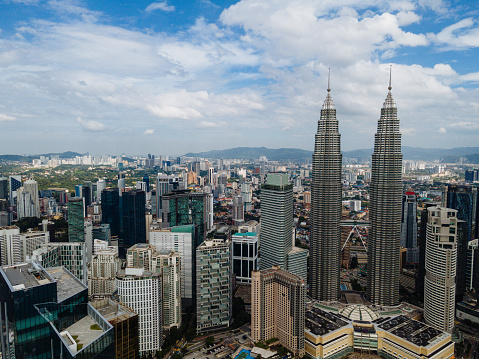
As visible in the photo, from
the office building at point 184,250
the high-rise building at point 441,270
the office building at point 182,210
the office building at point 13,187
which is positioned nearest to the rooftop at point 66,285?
the office building at point 184,250

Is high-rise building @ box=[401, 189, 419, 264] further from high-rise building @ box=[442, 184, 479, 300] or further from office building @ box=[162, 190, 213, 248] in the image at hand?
office building @ box=[162, 190, 213, 248]

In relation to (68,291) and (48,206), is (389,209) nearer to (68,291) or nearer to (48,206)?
(68,291)

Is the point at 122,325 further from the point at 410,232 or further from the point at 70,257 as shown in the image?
the point at 410,232

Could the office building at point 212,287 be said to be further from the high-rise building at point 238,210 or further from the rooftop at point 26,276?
the high-rise building at point 238,210

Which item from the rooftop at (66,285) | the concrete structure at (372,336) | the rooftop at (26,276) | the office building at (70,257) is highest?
the rooftop at (26,276)

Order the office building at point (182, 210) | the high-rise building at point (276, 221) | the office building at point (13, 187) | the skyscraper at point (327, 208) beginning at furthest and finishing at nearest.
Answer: the office building at point (13, 187)
the office building at point (182, 210)
the skyscraper at point (327, 208)
the high-rise building at point (276, 221)

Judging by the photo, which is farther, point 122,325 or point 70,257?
point 70,257

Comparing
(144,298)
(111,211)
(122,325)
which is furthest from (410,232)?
(111,211)
